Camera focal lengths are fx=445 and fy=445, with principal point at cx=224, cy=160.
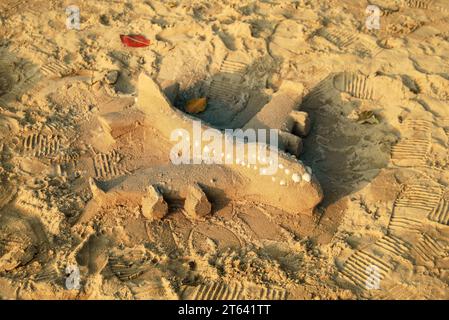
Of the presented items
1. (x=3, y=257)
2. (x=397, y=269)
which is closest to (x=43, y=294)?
(x=3, y=257)

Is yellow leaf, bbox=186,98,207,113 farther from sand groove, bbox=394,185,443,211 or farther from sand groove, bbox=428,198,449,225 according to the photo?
sand groove, bbox=428,198,449,225

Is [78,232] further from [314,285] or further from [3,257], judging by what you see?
[314,285]

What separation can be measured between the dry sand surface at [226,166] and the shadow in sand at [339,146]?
17mm

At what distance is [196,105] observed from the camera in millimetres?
5141

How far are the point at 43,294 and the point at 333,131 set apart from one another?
3333 mm

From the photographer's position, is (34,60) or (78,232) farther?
(34,60)

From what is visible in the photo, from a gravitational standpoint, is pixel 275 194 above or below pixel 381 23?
below

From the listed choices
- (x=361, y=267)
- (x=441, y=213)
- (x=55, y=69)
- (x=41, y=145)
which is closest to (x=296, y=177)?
(x=361, y=267)

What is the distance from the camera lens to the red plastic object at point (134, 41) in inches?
230

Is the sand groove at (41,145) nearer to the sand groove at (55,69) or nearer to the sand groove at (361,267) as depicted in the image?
the sand groove at (55,69)

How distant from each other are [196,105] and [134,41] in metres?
1.47

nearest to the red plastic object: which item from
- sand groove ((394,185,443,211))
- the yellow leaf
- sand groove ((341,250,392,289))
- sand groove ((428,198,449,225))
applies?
the yellow leaf

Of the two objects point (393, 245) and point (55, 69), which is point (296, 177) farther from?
point (55, 69)

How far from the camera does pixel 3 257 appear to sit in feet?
12.8
